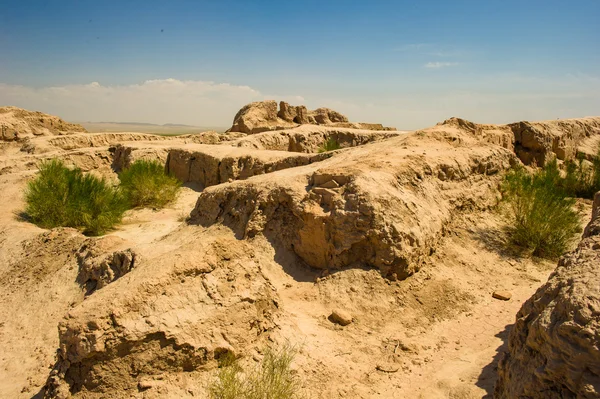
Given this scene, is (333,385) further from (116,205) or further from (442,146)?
(116,205)

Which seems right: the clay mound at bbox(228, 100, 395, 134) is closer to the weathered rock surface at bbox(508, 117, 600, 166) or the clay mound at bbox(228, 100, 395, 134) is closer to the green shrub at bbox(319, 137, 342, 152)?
Answer: the green shrub at bbox(319, 137, 342, 152)

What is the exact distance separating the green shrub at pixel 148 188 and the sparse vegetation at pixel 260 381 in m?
6.88

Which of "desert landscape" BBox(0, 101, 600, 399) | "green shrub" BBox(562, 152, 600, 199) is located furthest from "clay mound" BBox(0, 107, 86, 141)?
"green shrub" BBox(562, 152, 600, 199)

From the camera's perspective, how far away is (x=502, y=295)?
477 centimetres

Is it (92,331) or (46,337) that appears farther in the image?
(46,337)

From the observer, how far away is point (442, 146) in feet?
23.4

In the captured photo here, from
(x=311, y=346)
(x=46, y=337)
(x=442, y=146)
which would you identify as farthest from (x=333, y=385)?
(x=442, y=146)

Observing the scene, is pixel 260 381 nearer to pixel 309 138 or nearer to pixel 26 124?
pixel 309 138

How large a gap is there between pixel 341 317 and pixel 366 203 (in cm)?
139

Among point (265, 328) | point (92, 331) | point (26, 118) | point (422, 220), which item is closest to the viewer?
point (92, 331)

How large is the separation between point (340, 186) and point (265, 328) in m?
2.33

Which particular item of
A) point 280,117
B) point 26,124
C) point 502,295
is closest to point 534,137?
point 502,295

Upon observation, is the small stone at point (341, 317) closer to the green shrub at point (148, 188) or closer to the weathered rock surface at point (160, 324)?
the weathered rock surface at point (160, 324)

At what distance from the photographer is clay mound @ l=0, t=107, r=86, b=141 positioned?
53.8ft
